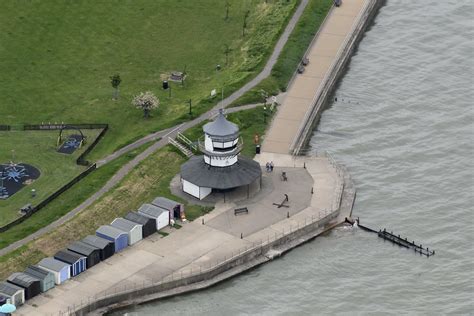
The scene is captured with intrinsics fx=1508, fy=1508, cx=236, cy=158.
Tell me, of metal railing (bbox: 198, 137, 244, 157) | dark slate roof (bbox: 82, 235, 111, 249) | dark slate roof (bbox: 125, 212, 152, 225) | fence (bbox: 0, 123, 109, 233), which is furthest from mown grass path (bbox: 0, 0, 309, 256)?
metal railing (bbox: 198, 137, 244, 157)

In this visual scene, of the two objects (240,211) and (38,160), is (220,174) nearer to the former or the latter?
(240,211)

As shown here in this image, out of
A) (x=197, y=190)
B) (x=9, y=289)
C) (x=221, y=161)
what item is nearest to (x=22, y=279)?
(x=9, y=289)

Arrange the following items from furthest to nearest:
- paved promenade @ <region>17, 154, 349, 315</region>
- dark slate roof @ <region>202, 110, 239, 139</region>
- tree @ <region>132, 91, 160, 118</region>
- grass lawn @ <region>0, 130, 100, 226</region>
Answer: tree @ <region>132, 91, 160, 118</region>, dark slate roof @ <region>202, 110, 239, 139</region>, grass lawn @ <region>0, 130, 100, 226</region>, paved promenade @ <region>17, 154, 349, 315</region>

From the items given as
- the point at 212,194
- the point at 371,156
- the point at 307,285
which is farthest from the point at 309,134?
the point at 307,285

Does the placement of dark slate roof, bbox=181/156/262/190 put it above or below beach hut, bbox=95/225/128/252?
above

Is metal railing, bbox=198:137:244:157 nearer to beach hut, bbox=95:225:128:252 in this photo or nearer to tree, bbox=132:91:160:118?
beach hut, bbox=95:225:128:252

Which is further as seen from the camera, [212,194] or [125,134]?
[125,134]

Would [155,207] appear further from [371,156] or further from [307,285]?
[371,156]
